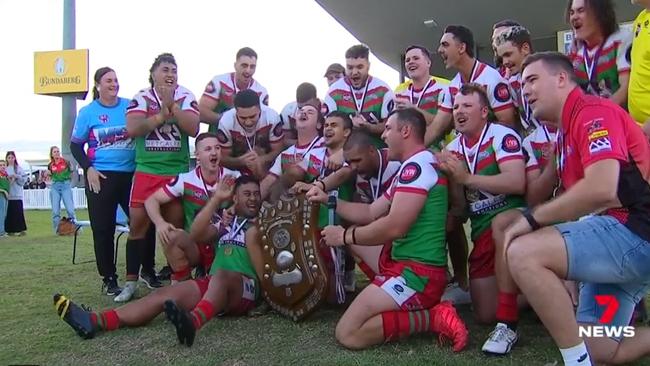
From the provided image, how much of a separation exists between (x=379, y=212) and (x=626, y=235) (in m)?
1.64

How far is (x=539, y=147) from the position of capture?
3.96m

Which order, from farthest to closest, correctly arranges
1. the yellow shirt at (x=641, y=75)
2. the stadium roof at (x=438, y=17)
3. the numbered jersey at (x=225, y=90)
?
1. the stadium roof at (x=438, y=17)
2. the numbered jersey at (x=225, y=90)
3. the yellow shirt at (x=641, y=75)

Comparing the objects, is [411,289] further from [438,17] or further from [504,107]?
[438,17]

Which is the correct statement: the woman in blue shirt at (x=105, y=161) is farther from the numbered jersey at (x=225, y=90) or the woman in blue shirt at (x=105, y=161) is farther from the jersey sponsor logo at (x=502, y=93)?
the jersey sponsor logo at (x=502, y=93)

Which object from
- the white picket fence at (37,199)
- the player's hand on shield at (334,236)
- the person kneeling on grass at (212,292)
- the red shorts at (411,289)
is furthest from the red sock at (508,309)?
the white picket fence at (37,199)

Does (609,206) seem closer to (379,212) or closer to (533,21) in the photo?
(379,212)

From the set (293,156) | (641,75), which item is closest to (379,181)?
(293,156)

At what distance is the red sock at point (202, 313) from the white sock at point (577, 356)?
2.17 m

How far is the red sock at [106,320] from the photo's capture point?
3.85 m

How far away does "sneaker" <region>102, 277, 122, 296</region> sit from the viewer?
206 inches

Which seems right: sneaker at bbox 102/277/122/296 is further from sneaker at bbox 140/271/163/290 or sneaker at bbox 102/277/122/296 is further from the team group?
sneaker at bbox 140/271/163/290

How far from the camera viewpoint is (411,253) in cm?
351

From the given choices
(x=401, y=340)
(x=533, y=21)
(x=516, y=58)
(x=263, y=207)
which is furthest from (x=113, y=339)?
(x=533, y=21)

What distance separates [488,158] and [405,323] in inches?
47.2
